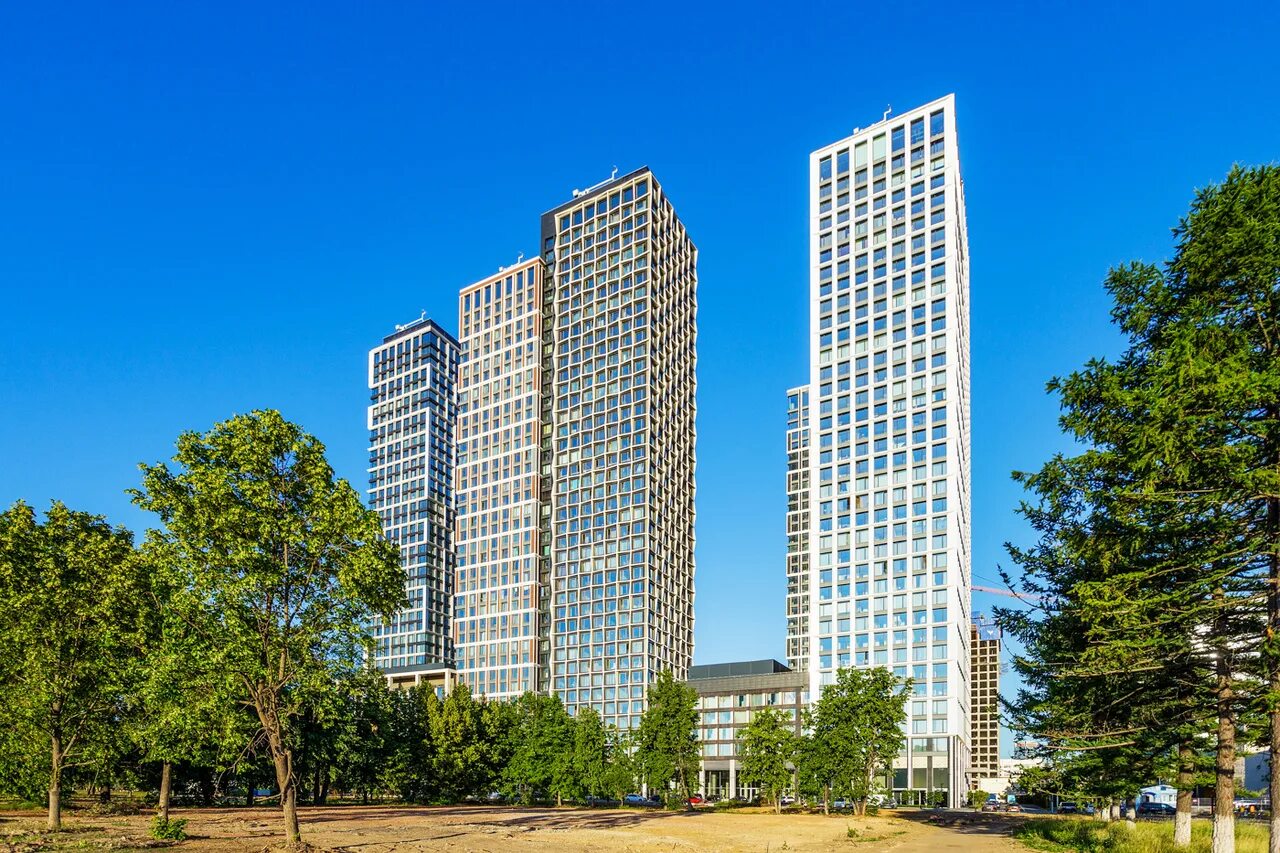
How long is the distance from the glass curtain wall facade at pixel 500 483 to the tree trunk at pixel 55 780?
122085 mm

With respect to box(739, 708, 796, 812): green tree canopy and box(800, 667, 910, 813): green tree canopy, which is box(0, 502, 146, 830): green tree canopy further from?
box(800, 667, 910, 813): green tree canopy

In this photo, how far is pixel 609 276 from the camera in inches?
7092

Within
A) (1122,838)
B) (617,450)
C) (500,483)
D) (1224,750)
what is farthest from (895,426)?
(1224,750)

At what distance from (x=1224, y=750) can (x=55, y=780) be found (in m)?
53.5

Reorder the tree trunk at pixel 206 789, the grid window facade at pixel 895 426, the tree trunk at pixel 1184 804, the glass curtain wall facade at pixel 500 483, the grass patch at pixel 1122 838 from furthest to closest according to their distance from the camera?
the glass curtain wall facade at pixel 500 483, the grid window facade at pixel 895 426, the tree trunk at pixel 206 789, the grass patch at pixel 1122 838, the tree trunk at pixel 1184 804

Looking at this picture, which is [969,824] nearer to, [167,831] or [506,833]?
[506,833]

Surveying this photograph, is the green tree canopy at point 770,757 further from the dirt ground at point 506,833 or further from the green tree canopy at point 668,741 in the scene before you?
the dirt ground at point 506,833

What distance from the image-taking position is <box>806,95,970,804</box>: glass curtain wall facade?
451ft

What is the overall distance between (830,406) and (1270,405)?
408 ft

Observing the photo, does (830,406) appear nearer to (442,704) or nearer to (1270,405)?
(442,704)

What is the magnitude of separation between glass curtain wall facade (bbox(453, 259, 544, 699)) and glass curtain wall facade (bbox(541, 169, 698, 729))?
145 inches

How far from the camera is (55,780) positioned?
47500mm

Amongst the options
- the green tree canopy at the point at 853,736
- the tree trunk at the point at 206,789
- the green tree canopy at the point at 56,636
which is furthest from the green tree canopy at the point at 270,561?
the green tree canopy at the point at 853,736

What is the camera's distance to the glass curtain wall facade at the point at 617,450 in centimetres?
16562
